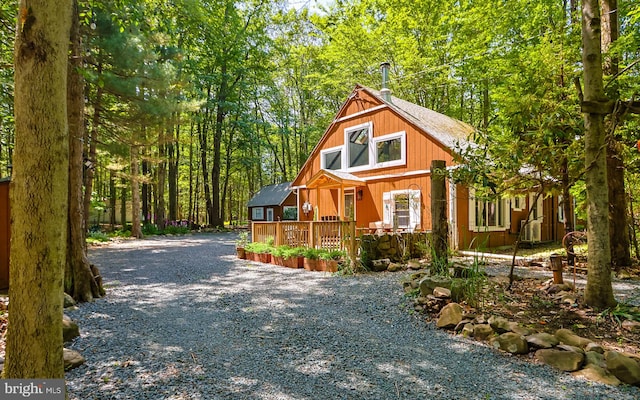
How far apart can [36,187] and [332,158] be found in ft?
43.8

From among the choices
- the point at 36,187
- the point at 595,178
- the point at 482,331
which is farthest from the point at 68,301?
the point at 595,178

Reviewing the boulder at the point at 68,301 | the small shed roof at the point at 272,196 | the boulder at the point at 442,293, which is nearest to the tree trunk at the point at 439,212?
the boulder at the point at 442,293

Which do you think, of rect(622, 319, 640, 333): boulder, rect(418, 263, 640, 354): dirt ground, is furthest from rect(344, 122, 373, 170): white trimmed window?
rect(622, 319, 640, 333): boulder

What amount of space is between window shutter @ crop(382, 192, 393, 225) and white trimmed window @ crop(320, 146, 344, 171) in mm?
2597

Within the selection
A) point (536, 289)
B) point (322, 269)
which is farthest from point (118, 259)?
point (536, 289)

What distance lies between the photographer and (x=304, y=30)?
26.3 metres

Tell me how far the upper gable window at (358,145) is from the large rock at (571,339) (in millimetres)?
10232

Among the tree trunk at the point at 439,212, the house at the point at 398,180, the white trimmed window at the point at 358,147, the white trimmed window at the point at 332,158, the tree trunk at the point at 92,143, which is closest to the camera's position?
the tree trunk at the point at 439,212

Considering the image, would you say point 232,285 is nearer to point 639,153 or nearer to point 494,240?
point 639,153

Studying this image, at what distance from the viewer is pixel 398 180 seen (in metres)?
12.1

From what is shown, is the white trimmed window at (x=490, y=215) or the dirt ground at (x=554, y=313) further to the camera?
the white trimmed window at (x=490, y=215)

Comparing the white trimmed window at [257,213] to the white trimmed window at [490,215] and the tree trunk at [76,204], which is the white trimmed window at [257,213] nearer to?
the white trimmed window at [490,215]

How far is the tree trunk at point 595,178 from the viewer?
4.07 m

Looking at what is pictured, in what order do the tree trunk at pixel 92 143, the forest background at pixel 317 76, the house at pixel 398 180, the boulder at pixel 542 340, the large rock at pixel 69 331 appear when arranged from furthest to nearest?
the tree trunk at pixel 92 143
the house at pixel 398 180
the forest background at pixel 317 76
the large rock at pixel 69 331
the boulder at pixel 542 340
